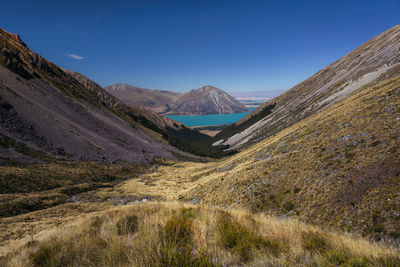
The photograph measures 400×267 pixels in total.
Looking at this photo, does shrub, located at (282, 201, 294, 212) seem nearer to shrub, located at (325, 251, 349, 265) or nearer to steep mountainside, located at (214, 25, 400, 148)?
shrub, located at (325, 251, 349, 265)

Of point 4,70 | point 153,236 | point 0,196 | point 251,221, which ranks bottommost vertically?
point 0,196

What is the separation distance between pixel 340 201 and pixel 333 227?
1991 mm

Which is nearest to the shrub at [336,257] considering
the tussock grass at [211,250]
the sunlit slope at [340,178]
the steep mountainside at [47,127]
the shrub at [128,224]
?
the tussock grass at [211,250]

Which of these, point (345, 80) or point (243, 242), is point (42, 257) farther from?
point (345, 80)

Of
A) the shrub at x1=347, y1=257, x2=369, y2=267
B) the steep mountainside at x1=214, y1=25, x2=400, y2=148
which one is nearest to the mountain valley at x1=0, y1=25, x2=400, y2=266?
the shrub at x1=347, y1=257, x2=369, y2=267

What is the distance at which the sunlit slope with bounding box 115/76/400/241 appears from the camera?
8.32 metres

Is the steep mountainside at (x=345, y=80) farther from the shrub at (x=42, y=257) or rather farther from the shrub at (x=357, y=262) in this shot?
the shrub at (x=42, y=257)

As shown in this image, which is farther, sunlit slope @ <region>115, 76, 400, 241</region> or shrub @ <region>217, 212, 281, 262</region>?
sunlit slope @ <region>115, 76, 400, 241</region>

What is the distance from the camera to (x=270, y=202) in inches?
500

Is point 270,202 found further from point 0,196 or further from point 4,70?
point 4,70

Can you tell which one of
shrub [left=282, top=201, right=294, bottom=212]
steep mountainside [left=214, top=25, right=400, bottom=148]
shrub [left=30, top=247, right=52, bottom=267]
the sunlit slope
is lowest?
shrub [left=282, top=201, right=294, bottom=212]

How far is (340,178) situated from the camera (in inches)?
432

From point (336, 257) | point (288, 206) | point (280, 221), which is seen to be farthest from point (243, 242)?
point (288, 206)

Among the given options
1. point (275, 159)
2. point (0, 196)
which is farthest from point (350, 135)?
point (0, 196)
